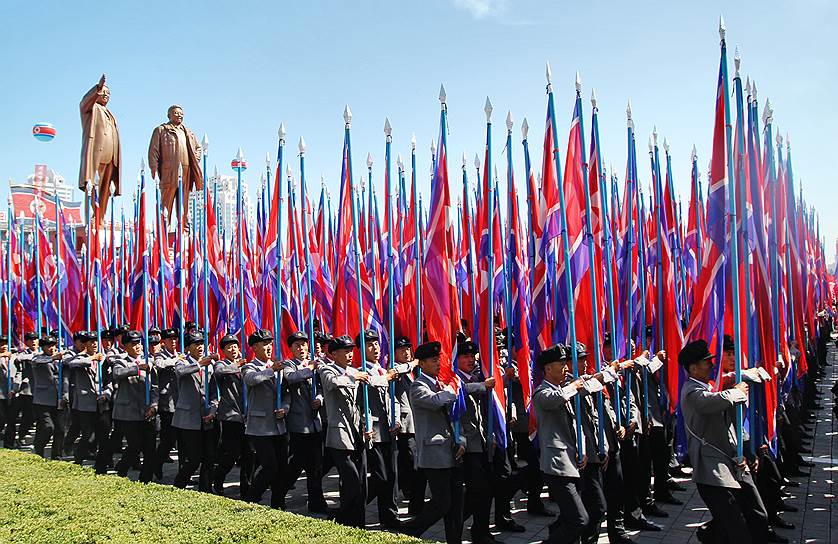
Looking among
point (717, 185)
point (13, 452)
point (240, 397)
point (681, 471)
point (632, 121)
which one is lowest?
point (681, 471)

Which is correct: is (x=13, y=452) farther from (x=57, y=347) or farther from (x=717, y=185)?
(x=717, y=185)

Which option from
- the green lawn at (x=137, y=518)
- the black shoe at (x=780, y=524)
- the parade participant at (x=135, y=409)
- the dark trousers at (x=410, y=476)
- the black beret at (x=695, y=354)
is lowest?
the black shoe at (x=780, y=524)

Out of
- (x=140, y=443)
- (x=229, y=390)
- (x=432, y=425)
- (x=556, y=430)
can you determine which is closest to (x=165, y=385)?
(x=140, y=443)

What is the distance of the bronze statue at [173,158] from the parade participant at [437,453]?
322 inches

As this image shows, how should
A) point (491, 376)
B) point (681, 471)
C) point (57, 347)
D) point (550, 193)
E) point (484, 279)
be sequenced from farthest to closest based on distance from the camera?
point (57, 347) → point (681, 471) → point (484, 279) → point (550, 193) → point (491, 376)

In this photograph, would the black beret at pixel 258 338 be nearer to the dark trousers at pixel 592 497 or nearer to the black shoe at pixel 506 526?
the black shoe at pixel 506 526

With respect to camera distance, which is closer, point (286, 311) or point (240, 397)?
point (240, 397)

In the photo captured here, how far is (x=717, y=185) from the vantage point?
229 inches

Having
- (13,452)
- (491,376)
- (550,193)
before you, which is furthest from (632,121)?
(13,452)

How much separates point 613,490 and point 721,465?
1354mm

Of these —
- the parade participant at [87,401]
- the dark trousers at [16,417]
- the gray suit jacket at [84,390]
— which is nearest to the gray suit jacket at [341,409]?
the parade participant at [87,401]

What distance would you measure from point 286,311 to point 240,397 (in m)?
1.61

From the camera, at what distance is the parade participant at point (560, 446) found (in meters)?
4.95

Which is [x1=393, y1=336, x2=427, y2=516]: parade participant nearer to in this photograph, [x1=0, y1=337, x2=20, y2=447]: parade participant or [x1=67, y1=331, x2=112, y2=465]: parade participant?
[x1=67, y1=331, x2=112, y2=465]: parade participant
